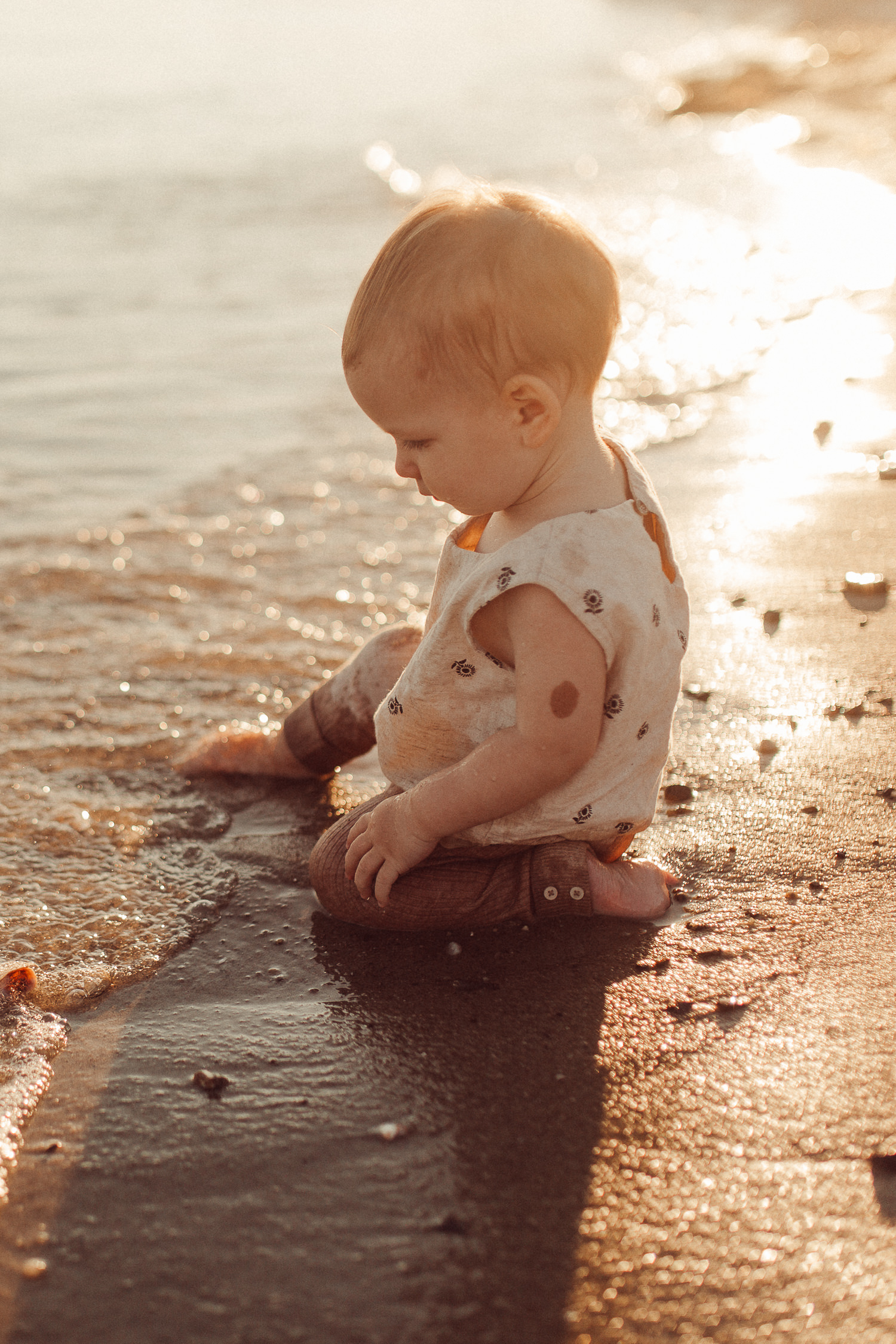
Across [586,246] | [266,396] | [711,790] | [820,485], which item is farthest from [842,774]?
[266,396]

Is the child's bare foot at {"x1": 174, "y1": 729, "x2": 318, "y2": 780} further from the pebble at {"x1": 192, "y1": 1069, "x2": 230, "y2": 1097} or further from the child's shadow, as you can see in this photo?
the pebble at {"x1": 192, "y1": 1069, "x2": 230, "y2": 1097}

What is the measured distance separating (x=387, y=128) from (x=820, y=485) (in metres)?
18.0

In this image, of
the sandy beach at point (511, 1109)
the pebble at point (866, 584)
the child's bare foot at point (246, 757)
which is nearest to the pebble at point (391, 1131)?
the sandy beach at point (511, 1109)

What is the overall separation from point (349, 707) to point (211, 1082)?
3.57ft

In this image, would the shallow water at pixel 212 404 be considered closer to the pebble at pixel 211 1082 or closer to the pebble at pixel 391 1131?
the pebble at pixel 211 1082

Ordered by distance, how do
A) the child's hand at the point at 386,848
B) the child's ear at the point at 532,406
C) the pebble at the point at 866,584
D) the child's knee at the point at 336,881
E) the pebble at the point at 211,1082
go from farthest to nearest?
the pebble at the point at 866,584 < the child's knee at the point at 336,881 < the child's hand at the point at 386,848 < the child's ear at the point at 532,406 < the pebble at the point at 211,1082

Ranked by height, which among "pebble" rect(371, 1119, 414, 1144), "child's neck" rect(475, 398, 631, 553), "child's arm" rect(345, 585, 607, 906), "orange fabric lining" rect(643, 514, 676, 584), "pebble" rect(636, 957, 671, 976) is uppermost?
"child's neck" rect(475, 398, 631, 553)

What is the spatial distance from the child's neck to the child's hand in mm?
484

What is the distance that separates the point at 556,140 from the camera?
18.5 meters

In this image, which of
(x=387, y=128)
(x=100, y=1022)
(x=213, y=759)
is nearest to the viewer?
(x=100, y=1022)

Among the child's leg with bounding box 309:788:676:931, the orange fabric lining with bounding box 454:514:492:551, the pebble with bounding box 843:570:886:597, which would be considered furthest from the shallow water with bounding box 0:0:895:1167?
the pebble with bounding box 843:570:886:597

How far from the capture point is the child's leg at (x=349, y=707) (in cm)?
269

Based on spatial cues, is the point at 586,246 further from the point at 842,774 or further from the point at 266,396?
the point at 266,396

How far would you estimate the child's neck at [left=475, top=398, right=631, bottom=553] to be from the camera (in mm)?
2020
